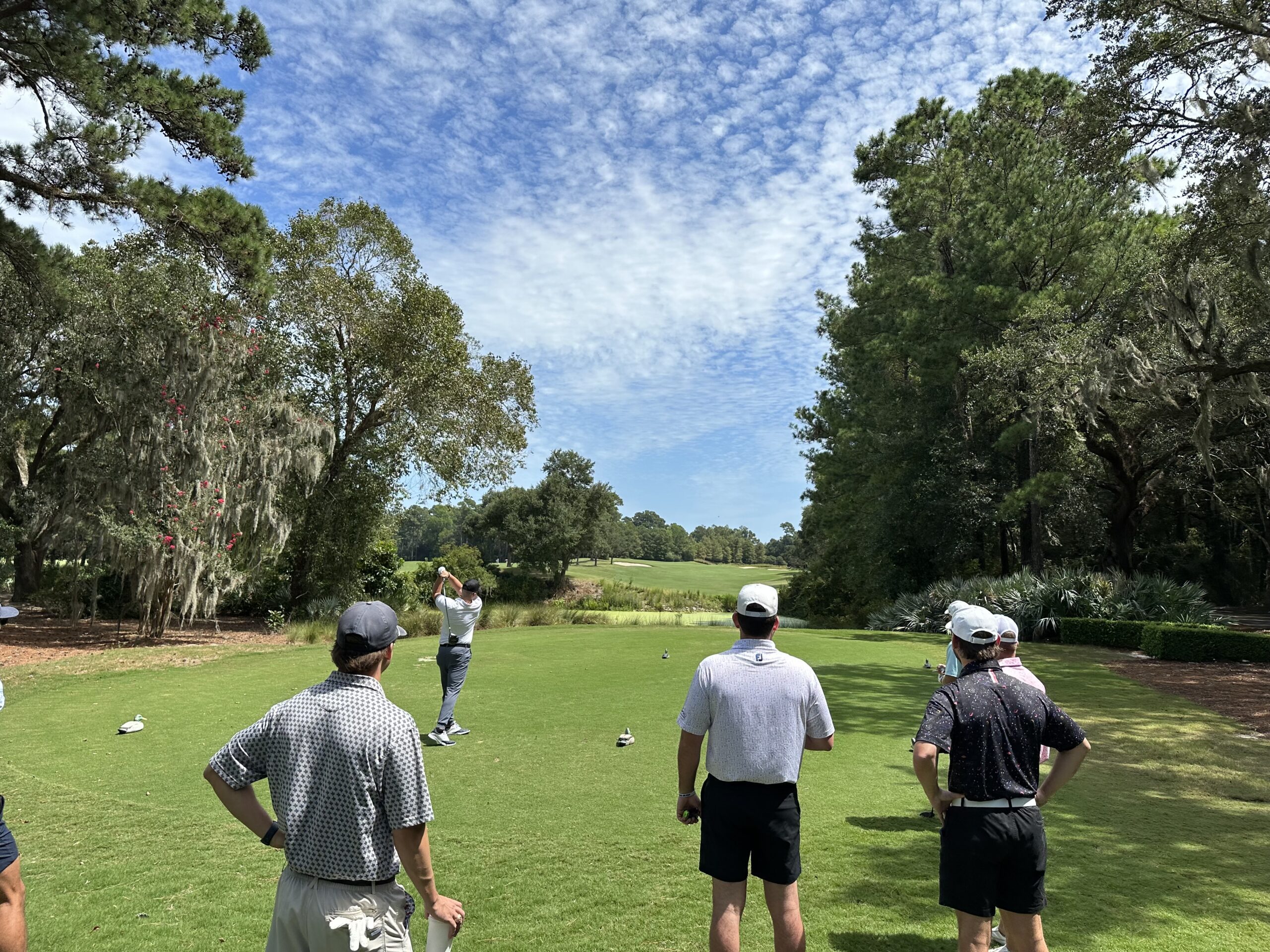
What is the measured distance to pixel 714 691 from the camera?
11.3ft

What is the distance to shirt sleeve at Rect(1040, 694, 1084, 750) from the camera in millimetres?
3381

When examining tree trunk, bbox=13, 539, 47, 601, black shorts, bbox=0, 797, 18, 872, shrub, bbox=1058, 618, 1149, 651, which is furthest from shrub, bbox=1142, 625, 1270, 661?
tree trunk, bbox=13, 539, 47, 601

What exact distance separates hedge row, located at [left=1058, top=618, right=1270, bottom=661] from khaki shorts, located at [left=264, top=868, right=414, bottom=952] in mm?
20688

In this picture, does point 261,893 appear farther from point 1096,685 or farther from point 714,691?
point 1096,685

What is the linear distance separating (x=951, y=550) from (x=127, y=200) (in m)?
29.9

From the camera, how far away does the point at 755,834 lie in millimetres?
3318

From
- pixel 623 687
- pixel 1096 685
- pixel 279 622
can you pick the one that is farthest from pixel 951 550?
pixel 279 622

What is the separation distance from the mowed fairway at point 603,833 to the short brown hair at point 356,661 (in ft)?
8.08

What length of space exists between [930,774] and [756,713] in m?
0.80

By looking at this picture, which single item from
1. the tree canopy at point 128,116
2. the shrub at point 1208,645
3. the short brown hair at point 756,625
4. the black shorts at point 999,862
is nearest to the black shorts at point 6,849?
the short brown hair at point 756,625

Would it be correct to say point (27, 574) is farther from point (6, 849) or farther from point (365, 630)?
point (365, 630)

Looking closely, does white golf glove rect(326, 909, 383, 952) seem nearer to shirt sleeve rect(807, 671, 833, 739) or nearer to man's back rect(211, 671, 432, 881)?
man's back rect(211, 671, 432, 881)

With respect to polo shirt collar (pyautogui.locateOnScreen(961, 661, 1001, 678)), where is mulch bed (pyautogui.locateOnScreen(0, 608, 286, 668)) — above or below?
below

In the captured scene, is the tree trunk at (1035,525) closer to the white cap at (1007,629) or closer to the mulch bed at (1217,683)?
the mulch bed at (1217,683)
